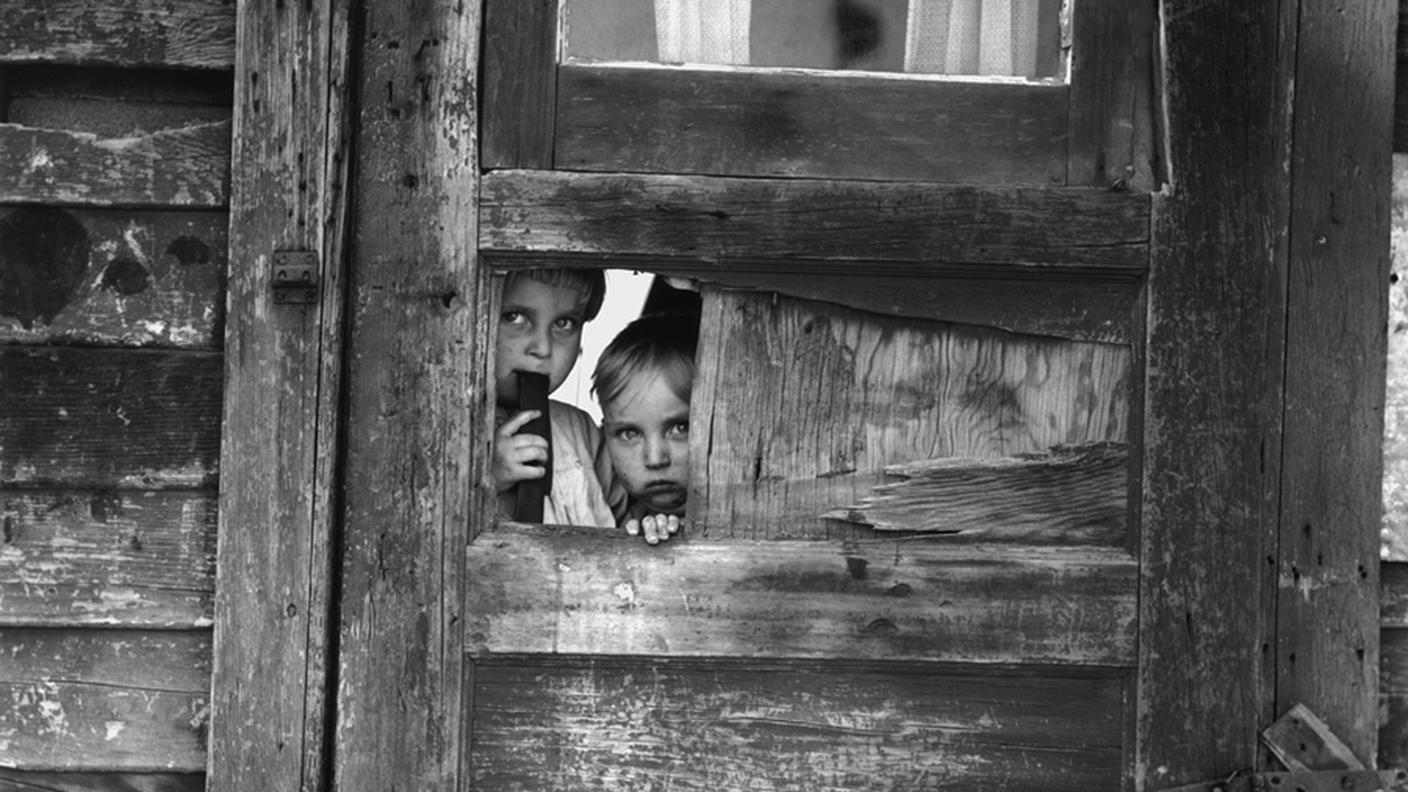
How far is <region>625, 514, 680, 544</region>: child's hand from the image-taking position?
255 cm

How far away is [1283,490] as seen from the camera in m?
2.60

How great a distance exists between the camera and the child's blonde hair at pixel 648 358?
2.96 m

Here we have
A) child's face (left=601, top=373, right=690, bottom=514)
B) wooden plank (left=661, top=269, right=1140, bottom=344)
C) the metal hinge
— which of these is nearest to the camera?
the metal hinge

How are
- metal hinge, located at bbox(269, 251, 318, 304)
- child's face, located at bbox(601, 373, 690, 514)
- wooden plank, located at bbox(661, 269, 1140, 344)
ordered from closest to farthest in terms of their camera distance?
metal hinge, located at bbox(269, 251, 318, 304) → wooden plank, located at bbox(661, 269, 1140, 344) → child's face, located at bbox(601, 373, 690, 514)

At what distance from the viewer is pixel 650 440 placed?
9.61 feet

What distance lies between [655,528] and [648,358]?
513mm

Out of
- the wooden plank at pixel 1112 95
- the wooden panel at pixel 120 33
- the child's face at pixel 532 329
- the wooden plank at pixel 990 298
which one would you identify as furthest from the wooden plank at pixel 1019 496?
the wooden panel at pixel 120 33

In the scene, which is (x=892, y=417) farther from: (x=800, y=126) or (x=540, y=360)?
(x=540, y=360)

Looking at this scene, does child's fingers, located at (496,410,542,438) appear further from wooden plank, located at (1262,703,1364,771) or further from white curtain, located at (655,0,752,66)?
wooden plank, located at (1262,703,1364,771)

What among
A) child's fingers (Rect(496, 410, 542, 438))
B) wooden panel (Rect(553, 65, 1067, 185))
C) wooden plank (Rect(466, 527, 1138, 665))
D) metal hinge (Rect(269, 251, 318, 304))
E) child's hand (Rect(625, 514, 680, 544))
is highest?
wooden panel (Rect(553, 65, 1067, 185))

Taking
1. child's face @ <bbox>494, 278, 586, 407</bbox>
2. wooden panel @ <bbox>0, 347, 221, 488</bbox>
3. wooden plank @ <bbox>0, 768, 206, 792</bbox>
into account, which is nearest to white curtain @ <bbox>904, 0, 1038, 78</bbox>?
child's face @ <bbox>494, 278, 586, 407</bbox>

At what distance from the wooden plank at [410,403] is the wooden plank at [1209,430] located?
1.15 m

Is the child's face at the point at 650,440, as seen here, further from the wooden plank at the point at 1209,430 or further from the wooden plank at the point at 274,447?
the wooden plank at the point at 1209,430

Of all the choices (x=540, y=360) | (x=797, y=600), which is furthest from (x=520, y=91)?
(x=797, y=600)
